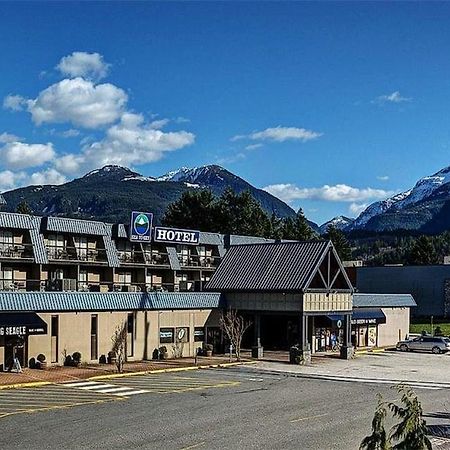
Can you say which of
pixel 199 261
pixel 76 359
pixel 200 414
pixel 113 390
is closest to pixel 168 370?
pixel 76 359

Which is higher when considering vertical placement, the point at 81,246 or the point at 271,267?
the point at 81,246

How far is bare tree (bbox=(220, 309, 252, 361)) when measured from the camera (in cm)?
5224

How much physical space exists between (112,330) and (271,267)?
1475cm

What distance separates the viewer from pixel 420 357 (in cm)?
5966

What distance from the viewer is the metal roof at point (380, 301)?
6519cm

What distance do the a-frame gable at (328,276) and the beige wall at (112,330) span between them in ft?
26.2

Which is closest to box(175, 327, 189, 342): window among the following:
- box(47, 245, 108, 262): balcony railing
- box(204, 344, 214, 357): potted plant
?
box(204, 344, 214, 357): potted plant

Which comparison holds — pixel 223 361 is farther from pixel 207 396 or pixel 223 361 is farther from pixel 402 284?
pixel 402 284

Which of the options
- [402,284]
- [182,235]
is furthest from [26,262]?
[402,284]

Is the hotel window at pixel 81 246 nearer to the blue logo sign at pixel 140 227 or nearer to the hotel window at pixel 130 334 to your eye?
the blue logo sign at pixel 140 227

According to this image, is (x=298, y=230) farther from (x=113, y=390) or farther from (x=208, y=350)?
(x=113, y=390)

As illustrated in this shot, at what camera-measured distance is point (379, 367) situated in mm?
50969

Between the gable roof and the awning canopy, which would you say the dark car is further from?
the gable roof

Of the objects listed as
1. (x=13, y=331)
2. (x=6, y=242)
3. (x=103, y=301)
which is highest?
(x=6, y=242)
